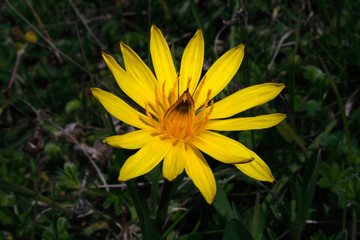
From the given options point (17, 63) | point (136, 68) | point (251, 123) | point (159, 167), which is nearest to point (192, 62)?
point (136, 68)

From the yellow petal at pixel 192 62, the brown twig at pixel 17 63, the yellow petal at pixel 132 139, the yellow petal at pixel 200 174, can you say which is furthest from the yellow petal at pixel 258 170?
the brown twig at pixel 17 63

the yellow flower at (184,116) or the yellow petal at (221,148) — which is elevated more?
the yellow flower at (184,116)

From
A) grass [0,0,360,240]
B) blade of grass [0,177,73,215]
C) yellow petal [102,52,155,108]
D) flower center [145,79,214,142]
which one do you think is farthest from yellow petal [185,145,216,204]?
blade of grass [0,177,73,215]

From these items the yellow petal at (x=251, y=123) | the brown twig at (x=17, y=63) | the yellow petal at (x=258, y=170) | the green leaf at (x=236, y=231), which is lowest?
the green leaf at (x=236, y=231)

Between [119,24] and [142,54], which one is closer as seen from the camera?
[142,54]

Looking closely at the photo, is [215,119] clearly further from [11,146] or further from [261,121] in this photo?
[11,146]

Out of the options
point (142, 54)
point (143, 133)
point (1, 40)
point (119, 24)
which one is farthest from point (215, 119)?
point (1, 40)

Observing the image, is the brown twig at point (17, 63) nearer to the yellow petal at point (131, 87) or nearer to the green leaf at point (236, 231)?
the yellow petal at point (131, 87)
